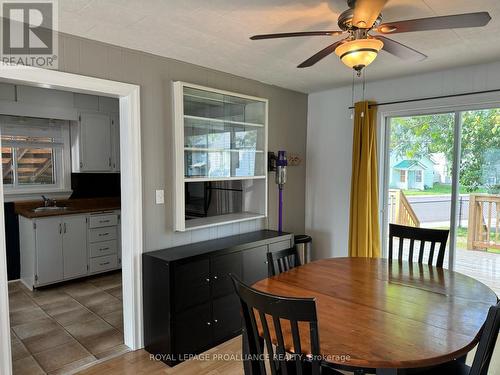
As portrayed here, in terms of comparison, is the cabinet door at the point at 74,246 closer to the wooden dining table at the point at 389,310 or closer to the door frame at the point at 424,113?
the wooden dining table at the point at 389,310

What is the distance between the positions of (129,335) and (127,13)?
242cm

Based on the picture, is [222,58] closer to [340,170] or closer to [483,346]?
[340,170]

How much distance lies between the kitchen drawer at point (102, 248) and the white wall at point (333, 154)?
262 cm

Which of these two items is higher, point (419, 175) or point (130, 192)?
point (419, 175)

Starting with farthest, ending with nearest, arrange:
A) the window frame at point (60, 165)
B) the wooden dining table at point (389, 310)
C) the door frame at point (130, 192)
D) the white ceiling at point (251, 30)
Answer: the window frame at point (60, 165), the door frame at point (130, 192), the white ceiling at point (251, 30), the wooden dining table at point (389, 310)

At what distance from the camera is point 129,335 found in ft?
9.37

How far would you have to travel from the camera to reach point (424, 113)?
3.56m

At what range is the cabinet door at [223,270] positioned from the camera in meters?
2.90

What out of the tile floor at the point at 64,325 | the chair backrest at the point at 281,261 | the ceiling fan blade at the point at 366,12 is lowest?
the tile floor at the point at 64,325

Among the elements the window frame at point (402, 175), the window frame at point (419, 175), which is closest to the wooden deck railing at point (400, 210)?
the window frame at point (402, 175)

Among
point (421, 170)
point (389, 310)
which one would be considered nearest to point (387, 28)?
point (389, 310)

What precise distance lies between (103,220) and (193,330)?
7.91ft

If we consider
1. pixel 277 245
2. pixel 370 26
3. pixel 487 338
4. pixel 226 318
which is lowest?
pixel 226 318

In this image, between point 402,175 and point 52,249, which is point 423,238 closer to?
point 402,175
